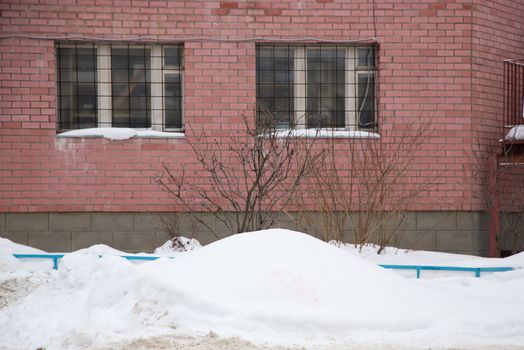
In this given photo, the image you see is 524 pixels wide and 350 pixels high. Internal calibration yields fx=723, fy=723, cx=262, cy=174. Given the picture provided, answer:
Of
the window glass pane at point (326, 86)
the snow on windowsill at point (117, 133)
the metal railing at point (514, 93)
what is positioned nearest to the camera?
the snow on windowsill at point (117, 133)

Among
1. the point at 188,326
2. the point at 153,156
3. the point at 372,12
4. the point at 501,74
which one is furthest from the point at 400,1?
the point at 188,326

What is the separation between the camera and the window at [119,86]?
10.3 m

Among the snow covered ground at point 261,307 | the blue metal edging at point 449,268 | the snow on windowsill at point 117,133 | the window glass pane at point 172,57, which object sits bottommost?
the blue metal edging at point 449,268

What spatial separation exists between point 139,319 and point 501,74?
7.48 m

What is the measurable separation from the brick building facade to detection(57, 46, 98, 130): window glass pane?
140mm

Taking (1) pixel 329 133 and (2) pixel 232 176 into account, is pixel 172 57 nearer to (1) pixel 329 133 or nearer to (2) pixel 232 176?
(2) pixel 232 176

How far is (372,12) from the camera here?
10.3 meters

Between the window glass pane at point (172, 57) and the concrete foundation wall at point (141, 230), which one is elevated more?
the window glass pane at point (172, 57)

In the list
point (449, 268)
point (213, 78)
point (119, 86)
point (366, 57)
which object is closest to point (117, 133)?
point (119, 86)

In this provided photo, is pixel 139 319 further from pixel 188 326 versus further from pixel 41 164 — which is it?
pixel 41 164

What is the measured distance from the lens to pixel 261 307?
17.3 ft

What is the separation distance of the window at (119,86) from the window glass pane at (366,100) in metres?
2.59

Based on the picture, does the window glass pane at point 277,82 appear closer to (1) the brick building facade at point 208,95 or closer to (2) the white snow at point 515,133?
(1) the brick building facade at point 208,95

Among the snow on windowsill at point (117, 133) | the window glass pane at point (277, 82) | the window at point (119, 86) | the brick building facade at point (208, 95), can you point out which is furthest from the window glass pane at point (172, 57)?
the window glass pane at point (277, 82)
